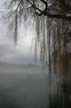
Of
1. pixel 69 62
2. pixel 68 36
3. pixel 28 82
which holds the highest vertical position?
pixel 68 36

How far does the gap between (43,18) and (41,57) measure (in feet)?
2.34

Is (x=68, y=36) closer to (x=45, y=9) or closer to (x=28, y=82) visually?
(x=45, y=9)

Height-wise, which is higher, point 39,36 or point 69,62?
point 39,36

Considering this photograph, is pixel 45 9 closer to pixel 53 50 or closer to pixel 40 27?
pixel 40 27

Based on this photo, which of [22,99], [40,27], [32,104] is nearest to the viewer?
[40,27]

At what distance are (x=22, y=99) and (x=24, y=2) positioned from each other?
3.97 metres

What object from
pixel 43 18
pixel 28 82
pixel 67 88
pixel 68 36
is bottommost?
pixel 28 82

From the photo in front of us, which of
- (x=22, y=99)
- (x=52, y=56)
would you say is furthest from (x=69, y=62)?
(x=22, y=99)

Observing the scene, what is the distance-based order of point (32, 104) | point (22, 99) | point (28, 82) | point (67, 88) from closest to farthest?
point (67, 88) < point (32, 104) < point (22, 99) < point (28, 82)

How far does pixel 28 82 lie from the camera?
11.7 metres

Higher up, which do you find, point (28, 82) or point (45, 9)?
point (45, 9)

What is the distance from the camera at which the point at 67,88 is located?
5.75m

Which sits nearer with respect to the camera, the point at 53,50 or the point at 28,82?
the point at 53,50

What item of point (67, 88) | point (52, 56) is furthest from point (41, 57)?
point (67, 88)
